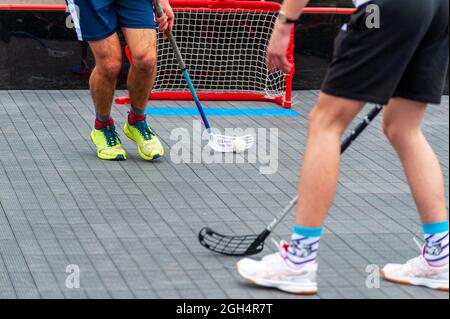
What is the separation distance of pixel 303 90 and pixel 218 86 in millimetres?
846

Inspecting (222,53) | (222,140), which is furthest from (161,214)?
(222,53)

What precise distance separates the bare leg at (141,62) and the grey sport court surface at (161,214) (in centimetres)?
45

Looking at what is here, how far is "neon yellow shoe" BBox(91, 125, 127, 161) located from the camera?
7.62 meters

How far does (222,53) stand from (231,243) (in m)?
4.83

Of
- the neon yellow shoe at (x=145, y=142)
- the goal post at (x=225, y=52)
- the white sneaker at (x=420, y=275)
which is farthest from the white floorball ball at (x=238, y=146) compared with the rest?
the white sneaker at (x=420, y=275)

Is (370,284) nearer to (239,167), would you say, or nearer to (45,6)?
(239,167)

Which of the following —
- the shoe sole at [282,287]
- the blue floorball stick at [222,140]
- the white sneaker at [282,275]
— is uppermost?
the white sneaker at [282,275]

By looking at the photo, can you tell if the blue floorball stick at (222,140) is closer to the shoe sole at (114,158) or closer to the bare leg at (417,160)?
the shoe sole at (114,158)

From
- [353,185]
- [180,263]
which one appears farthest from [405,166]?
[353,185]

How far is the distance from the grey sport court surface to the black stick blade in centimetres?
7

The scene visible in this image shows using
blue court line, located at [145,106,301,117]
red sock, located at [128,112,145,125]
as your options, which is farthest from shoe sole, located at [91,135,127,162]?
blue court line, located at [145,106,301,117]

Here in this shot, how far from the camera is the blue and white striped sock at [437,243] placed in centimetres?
504

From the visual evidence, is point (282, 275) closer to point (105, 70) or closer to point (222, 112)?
point (105, 70)

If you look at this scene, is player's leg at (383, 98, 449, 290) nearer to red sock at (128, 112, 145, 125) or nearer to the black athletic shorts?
the black athletic shorts
